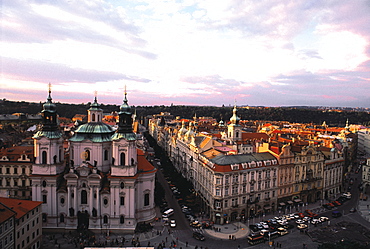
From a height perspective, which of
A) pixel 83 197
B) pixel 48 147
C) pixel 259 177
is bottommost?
pixel 83 197

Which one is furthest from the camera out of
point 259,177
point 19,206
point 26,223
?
point 259,177

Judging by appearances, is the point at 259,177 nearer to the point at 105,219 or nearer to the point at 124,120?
the point at 124,120

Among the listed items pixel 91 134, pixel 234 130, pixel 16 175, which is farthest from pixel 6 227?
pixel 234 130

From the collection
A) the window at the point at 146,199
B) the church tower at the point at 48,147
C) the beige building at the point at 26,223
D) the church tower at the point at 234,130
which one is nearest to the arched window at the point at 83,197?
the church tower at the point at 48,147

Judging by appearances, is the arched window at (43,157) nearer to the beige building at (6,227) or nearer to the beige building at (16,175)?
the beige building at (16,175)

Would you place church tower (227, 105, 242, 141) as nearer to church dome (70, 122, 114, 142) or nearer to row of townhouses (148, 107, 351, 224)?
row of townhouses (148, 107, 351, 224)

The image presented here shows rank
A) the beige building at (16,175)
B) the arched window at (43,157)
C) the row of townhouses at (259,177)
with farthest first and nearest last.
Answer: the beige building at (16,175) < the row of townhouses at (259,177) < the arched window at (43,157)

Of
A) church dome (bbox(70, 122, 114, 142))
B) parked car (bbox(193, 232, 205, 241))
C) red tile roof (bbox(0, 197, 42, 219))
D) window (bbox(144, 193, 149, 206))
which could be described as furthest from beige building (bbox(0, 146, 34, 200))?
parked car (bbox(193, 232, 205, 241))

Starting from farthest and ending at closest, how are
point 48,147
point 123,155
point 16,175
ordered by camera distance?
point 16,175 < point 48,147 < point 123,155
